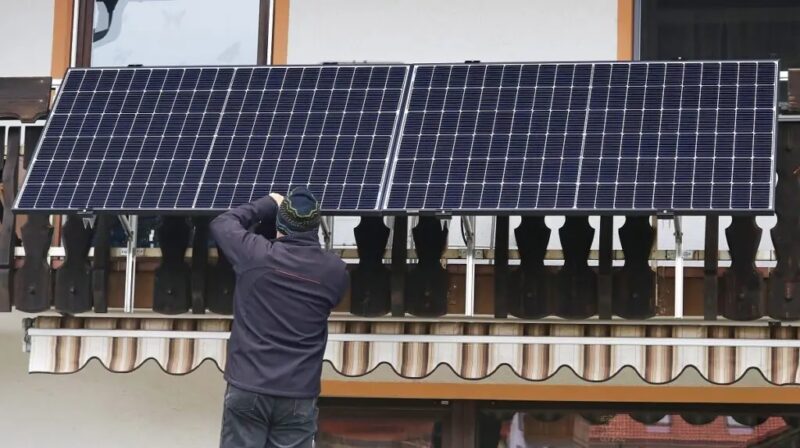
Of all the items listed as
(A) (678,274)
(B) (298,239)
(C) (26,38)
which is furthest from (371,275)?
(C) (26,38)

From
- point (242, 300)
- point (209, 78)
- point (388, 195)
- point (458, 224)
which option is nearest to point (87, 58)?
point (209, 78)

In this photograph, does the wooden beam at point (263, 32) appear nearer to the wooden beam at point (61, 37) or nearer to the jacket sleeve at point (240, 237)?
the wooden beam at point (61, 37)

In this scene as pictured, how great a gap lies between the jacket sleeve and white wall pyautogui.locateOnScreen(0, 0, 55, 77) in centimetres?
461

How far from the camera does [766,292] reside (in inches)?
354

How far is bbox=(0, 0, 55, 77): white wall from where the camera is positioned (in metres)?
11.6

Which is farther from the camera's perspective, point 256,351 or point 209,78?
point 209,78

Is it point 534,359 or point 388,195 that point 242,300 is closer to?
point 388,195

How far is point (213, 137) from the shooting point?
9.23 meters

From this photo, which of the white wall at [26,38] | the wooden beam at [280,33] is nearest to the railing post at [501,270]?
the wooden beam at [280,33]

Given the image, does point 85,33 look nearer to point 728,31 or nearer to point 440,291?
point 440,291

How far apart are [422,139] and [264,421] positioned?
8.34 feet

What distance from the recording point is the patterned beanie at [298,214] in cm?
714

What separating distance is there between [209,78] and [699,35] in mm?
3708

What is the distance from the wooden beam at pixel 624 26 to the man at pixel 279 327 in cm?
439
